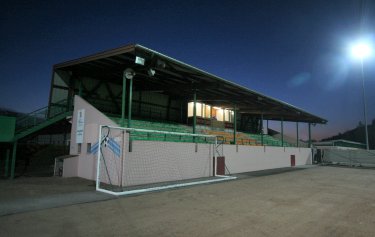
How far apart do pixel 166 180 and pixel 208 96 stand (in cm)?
1298

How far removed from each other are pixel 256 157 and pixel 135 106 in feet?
42.3

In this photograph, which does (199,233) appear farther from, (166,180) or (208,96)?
(208,96)

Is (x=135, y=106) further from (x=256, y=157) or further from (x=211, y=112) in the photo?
(x=256, y=157)

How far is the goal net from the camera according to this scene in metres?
13.5

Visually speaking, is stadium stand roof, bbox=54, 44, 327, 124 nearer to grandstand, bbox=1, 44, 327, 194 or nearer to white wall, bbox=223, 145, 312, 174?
grandstand, bbox=1, 44, 327, 194

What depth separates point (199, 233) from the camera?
6082mm

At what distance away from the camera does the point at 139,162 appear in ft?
47.3

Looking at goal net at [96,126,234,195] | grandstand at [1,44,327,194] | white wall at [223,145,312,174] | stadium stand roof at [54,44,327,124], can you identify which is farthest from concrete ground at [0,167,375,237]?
white wall at [223,145,312,174]

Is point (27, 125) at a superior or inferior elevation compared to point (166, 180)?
superior

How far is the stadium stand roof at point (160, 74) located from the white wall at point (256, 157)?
17.3 ft

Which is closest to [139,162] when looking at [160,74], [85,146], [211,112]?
[85,146]

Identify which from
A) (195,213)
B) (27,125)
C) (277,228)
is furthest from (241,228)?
(27,125)

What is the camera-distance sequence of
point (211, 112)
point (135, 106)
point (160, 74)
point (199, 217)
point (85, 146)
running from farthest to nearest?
point (211, 112)
point (135, 106)
point (160, 74)
point (85, 146)
point (199, 217)

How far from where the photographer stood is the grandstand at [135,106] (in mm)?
15961
